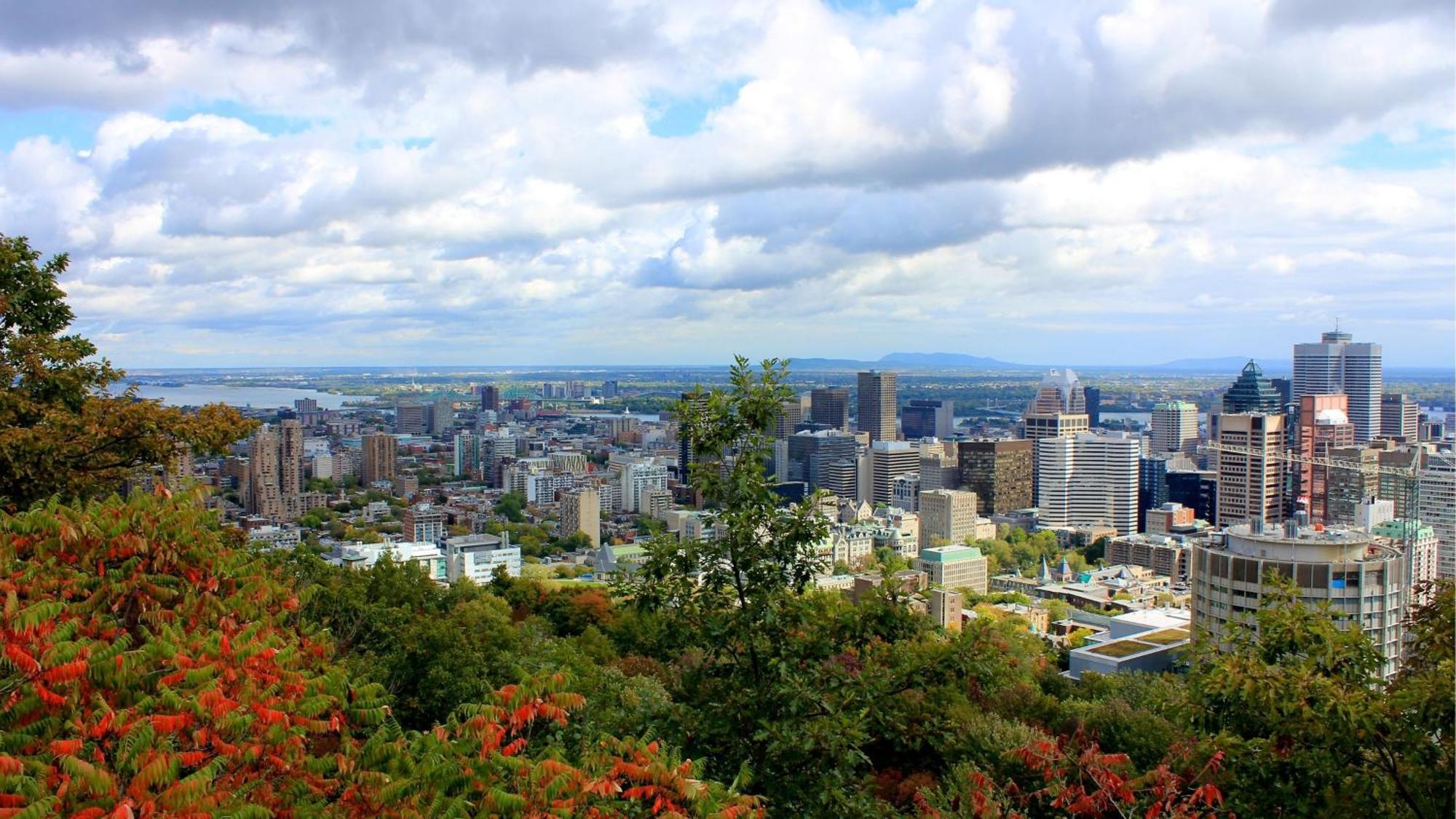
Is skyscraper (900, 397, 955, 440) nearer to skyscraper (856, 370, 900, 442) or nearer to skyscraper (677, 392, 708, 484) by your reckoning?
skyscraper (856, 370, 900, 442)

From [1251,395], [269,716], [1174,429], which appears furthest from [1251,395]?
[269,716]

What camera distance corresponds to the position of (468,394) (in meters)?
94.9

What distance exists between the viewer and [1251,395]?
6088 cm

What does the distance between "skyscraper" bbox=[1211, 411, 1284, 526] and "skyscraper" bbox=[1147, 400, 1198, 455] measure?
21.0 meters

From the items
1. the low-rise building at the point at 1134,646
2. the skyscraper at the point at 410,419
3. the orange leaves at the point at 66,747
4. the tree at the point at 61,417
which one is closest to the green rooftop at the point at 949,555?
the low-rise building at the point at 1134,646

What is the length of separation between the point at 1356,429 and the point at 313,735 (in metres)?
72.1

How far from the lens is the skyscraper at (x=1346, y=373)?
66.2 meters

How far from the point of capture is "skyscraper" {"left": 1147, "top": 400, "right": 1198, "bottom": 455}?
70750 mm

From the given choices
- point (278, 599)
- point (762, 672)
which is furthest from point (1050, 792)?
point (278, 599)

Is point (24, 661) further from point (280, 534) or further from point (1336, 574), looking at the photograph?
point (280, 534)

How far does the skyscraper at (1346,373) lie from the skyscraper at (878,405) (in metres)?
26.7

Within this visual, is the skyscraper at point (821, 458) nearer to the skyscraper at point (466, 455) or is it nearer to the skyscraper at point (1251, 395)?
the skyscraper at point (466, 455)

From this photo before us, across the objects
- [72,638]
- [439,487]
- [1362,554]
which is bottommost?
[439,487]

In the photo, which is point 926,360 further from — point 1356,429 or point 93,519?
point 93,519
